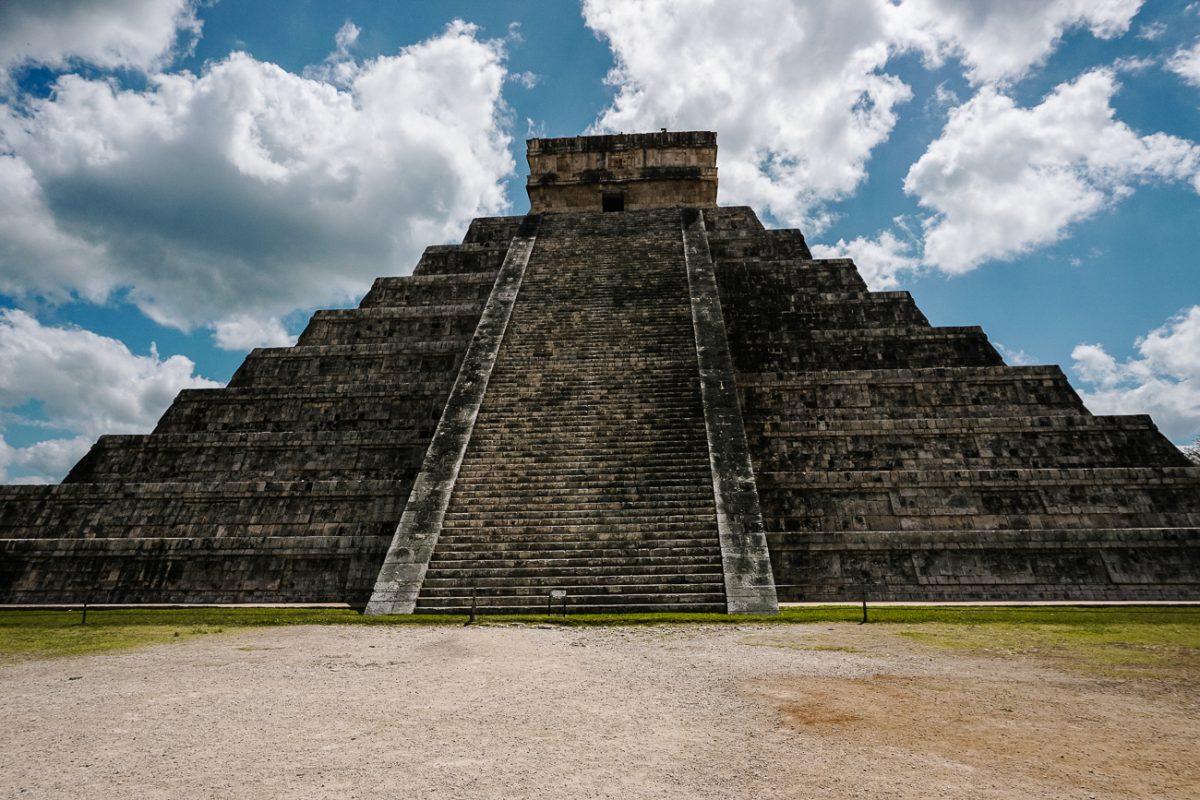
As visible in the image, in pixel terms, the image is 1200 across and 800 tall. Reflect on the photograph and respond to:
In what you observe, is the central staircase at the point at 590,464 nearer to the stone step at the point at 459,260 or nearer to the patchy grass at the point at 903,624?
the patchy grass at the point at 903,624

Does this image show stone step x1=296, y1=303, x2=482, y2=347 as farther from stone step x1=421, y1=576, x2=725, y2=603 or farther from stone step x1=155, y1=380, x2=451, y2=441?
stone step x1=421, y1=576, x2=725, y2=603

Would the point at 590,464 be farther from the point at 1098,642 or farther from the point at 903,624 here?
the point at 1098,642

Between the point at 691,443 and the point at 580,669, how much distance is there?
671 cm

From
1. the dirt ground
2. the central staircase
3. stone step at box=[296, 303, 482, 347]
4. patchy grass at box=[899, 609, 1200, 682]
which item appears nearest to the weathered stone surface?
the central staircase

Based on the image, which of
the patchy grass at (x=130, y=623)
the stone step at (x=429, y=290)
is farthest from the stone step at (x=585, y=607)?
the stone step at (x=429, y=290)

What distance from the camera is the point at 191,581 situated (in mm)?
11414

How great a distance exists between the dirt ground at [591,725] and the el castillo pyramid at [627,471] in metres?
3.06

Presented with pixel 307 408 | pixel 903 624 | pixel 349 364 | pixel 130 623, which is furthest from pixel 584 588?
pixel 349 364

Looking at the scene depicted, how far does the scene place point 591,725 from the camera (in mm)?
4352

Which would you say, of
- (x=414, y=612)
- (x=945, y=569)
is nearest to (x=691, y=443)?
(x=945, y=569)

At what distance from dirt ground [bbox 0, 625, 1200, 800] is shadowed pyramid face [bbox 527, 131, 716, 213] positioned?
19571mm

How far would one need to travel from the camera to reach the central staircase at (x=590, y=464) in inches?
371

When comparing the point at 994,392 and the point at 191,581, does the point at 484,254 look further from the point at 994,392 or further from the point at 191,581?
the point at 994,392

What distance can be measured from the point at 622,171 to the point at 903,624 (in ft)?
63.9
